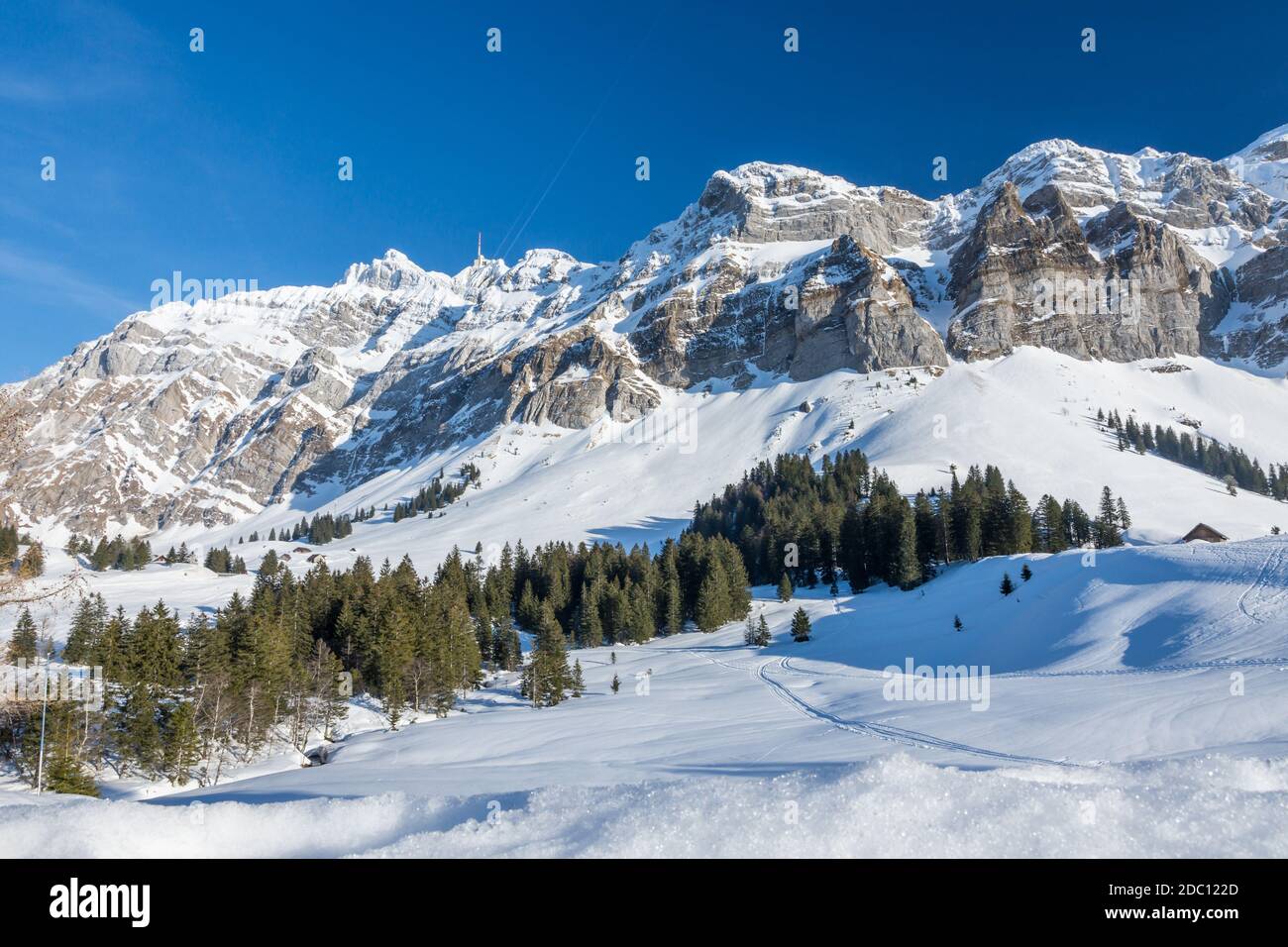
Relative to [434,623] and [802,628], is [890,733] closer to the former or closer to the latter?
[434,623]

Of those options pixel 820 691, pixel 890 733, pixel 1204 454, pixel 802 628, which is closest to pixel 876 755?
pixel 890 733

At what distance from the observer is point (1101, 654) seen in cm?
2859

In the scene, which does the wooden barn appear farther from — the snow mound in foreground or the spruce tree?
the spruce tree

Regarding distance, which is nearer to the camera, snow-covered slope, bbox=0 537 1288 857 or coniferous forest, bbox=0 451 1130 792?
snow-covered slope, bbox=0 537 1288 857

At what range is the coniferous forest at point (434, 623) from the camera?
29.1 m

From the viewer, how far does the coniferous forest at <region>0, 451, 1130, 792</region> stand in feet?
95.5

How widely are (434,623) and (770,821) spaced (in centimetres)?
4221

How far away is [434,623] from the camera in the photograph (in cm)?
4281

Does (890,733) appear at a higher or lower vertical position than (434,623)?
lower

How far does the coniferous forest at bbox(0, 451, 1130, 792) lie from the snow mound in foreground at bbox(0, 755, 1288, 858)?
1693 centimetres

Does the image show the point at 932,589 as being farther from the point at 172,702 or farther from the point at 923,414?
the point at 923,414

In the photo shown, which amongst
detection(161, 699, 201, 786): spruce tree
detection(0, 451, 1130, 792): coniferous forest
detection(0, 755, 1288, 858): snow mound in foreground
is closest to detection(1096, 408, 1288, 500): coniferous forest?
detection(0, 451, 1130, 792): coniferous forest

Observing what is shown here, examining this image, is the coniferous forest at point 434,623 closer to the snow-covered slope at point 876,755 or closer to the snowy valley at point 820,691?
the snowy valley at point 820,691
